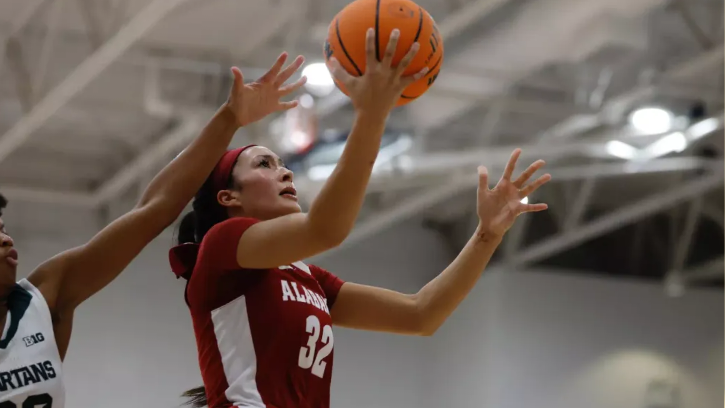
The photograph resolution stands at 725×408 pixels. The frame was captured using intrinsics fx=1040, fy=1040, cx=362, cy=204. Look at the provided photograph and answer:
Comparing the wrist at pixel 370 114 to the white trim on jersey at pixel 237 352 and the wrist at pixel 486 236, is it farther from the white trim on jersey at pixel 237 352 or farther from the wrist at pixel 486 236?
the wrist at pixel 486 236

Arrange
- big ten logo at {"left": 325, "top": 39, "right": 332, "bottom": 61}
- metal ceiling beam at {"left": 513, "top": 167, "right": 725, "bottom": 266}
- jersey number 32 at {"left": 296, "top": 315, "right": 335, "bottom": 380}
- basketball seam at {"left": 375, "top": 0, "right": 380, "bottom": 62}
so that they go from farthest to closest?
1. metal ceiling beam at {"left": 513, "top": 167, "right": 725, "bottom": 266}
2. big ten logo at {"left": 325, "top": 39, "right": 332, "bottom": 61}
3. jersey number 32 at {"left": 296, "top": 315, "right": 335, "bottom": 380}
4. basketball seam at {"left": 375, "top": 0, "right": 380, "bottom": 62}

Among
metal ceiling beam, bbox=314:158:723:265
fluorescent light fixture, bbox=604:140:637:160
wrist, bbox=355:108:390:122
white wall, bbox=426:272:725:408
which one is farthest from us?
white wall, bbox=426:272:725:408

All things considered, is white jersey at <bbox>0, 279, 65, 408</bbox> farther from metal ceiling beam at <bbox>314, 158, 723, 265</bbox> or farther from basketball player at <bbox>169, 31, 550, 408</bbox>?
metal ceiling beam at <bbox>314, 158, 723, 265</bbox>

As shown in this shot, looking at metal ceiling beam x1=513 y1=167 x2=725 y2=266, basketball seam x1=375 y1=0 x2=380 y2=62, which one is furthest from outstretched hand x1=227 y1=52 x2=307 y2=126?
metal ceiling beam x1=513 y1=167 x2=725 y2=266

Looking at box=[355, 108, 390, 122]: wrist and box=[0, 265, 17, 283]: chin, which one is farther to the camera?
box=[0, 265, 17, 283]: chin

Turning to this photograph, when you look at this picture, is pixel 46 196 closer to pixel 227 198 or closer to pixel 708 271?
pixel 708 271

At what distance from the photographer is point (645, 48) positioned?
784 centimetres

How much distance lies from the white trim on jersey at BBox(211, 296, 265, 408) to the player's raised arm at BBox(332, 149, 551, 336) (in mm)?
516

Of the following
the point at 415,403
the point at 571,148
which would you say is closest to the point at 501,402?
the point at 415,403

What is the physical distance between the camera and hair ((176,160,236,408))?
9.35ft

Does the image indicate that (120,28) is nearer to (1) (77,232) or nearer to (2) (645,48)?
(2) (645,48)

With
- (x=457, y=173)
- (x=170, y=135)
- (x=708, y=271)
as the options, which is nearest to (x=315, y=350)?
(x=457, y=173)

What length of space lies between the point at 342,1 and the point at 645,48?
2.37 m

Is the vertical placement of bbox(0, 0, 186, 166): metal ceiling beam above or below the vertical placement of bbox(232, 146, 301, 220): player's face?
above
